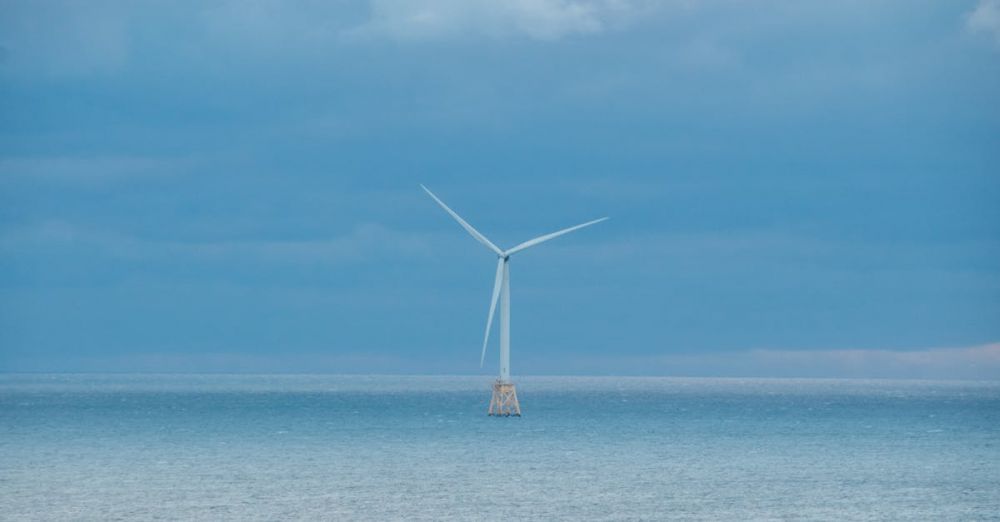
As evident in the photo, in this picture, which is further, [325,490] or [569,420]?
[569,420]

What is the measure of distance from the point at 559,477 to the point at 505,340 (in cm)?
4893

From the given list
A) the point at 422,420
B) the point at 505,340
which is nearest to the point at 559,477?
the point at 505,340

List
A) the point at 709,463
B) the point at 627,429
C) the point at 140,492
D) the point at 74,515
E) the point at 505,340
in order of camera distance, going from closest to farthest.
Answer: the point at 74,515 < the point at 140,492 < the point at 709,463 < the point at 505,340 < the point at 627,429

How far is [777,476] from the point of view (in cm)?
8981

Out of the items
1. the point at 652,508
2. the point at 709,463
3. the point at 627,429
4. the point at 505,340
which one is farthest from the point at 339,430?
the point at 652,508

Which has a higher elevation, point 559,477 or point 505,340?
point 505,340

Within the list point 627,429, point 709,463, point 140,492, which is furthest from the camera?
point 627,429

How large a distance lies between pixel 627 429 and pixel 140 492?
77.3 meters

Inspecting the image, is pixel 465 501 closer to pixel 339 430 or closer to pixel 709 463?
pixel 709 463

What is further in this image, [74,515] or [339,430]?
[339,430]

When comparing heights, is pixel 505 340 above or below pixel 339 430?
above

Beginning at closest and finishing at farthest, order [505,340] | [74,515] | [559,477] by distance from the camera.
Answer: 1. [74,515]
2. [559,477]
3. [505,340]

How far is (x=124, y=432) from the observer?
5364 inches

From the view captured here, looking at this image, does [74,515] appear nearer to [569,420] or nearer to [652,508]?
[652,508]
